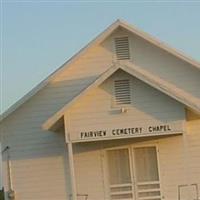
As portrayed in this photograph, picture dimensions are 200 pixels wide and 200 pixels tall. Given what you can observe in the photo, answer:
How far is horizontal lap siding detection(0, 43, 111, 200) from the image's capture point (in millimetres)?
23656

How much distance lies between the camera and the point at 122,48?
79.3 ft

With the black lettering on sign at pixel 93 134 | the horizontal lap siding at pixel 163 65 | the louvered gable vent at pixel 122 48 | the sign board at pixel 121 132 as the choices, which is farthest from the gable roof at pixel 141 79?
the louvered gable vent at pixel 122 48

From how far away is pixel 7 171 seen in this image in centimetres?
2400

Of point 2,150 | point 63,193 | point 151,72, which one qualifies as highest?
point 151,72

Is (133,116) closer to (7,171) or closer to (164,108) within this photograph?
(164,108)

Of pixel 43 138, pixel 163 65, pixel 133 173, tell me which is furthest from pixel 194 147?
pixel 43 138

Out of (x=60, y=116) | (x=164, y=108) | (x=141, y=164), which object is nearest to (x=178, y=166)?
(x=141, y=164)

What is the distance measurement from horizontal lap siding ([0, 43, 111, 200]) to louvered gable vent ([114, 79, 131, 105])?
8.04 ft

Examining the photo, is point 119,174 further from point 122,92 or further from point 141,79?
point 141,79

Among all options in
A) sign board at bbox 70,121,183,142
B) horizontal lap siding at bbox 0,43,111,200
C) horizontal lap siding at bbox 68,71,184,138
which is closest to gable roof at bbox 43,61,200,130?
horizontal lap siding at bbox 68,71,184,138

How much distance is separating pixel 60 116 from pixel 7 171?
370cm

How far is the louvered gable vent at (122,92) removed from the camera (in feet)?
71.0

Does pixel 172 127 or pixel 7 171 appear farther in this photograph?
pixel 7 171

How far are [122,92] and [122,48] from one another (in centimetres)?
296
